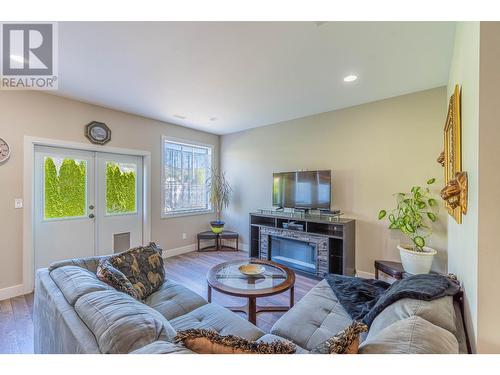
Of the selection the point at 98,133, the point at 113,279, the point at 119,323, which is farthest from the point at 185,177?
the point at 119,323

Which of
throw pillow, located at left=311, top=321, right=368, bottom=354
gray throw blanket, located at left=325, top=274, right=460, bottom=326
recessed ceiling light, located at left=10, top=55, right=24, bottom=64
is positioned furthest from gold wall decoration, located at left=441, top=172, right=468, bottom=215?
recessed ceiling light, located at left=10, top=55, right=24, bottom=64

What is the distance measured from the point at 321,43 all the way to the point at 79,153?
3.53m

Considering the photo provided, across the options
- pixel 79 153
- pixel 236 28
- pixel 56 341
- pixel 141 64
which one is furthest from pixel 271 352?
pixel 79 153

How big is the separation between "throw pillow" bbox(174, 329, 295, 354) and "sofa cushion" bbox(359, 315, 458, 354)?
38cm

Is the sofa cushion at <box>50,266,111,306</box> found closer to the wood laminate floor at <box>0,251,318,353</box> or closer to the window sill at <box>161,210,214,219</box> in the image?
the wood laminate floor at <box>0,251,318,353</box>

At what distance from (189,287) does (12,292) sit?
2.11 metres

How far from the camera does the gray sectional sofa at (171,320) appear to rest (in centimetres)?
92

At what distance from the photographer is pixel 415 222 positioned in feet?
9.33

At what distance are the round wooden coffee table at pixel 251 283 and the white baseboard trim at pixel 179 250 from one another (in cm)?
221

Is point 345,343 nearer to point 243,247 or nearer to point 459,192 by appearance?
point 459,192

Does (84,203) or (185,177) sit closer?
(84,203)

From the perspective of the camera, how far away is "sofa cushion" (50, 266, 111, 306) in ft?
4.16

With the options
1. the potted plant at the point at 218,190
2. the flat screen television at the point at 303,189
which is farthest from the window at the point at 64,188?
the flat screen television at the point at 303,189
